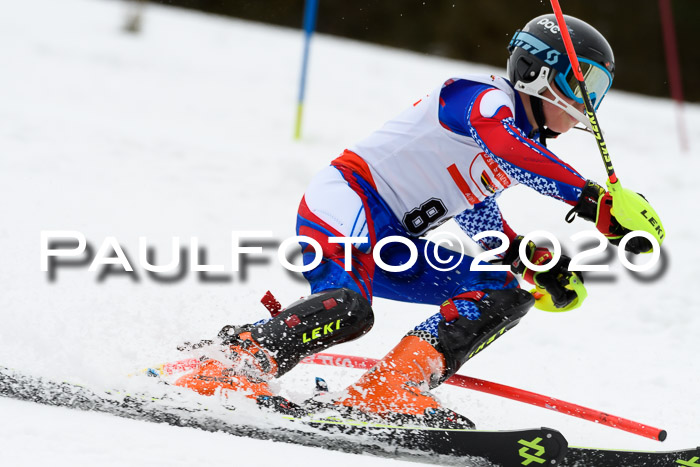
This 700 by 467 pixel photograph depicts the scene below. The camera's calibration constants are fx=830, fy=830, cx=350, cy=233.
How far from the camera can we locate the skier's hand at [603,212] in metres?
2.58

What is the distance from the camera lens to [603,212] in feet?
8.47

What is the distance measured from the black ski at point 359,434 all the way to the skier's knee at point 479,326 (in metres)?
0.36

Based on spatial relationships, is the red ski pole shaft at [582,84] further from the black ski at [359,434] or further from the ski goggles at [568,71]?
the black ski at [359,434]

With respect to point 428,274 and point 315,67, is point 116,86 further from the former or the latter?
point 428,274

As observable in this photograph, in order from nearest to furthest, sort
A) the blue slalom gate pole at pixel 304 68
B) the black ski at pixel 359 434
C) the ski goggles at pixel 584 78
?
the black ski at pixel 359 434 → the ski goggles at pixel 584 78 → the blue slalom gate pole at pixel 304 68

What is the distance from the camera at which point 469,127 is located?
2.71 m

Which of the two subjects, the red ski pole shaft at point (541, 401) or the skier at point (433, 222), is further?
the red ski pole shaft at point (541, 401)

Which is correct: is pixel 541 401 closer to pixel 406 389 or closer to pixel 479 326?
pixel 479 326

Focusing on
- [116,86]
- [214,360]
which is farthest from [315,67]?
[214,360]

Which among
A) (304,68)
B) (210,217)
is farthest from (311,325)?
(304,68)

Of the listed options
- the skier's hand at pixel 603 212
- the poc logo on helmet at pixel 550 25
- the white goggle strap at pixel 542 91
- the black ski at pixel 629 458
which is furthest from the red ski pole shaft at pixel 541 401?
the poc logo on helmet at pixel 550 25

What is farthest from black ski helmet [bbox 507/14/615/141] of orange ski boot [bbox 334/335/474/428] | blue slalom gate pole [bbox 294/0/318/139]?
blue slalom gate pole [bbox 294/0/318/139]

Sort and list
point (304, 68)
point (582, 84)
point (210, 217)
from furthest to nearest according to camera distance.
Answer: point (304, 68)
point (210, 217)
point (582, 84)

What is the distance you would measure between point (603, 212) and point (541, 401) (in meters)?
0.72
